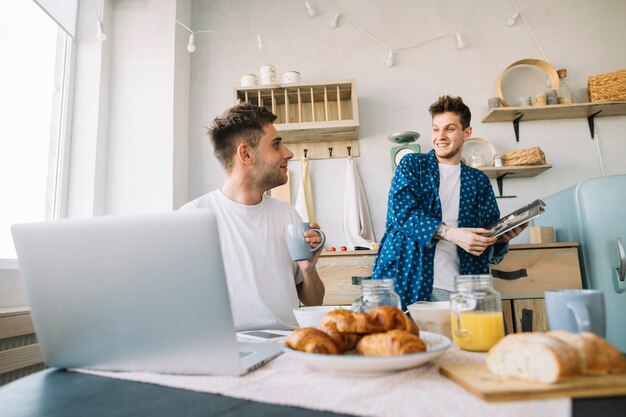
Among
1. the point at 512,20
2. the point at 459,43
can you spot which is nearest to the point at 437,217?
the point at 459,43

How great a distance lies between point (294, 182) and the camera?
2.80 metres

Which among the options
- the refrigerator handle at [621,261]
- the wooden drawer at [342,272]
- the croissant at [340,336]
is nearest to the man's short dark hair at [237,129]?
the wooden drawer at [342,272]

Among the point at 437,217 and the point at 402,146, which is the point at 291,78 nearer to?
the point at 402,146

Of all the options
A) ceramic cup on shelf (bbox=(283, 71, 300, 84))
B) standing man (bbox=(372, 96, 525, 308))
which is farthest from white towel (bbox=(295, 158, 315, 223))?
standing man (bbox=(372, 96, 525, 308))

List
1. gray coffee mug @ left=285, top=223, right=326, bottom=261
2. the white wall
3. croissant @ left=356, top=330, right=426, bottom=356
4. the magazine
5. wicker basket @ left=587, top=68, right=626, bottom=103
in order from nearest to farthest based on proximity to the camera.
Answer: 1. croissant @ left=356, top=330, right=426, bottom=356
2. gray coffee mug @ left=285, top=223, right=326, bottom=261
3. the magazine
4. wicker basket @ left=587, top=68, right=626, bottom=103
5. the white wall

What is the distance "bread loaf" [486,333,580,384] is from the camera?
0.46 metres

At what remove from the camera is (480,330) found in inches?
26.4

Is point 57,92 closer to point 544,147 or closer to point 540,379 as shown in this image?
point 540,379

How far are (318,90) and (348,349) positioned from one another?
2298 mm

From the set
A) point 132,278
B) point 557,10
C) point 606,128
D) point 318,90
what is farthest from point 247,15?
point 132,278

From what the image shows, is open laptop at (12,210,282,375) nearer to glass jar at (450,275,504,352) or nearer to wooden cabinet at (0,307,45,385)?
glass jar at (450,275,504,352)

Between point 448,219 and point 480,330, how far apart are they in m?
1.06

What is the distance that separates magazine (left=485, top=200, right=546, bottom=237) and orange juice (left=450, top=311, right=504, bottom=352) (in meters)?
0.60

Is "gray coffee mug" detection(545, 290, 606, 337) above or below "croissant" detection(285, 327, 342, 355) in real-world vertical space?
above
